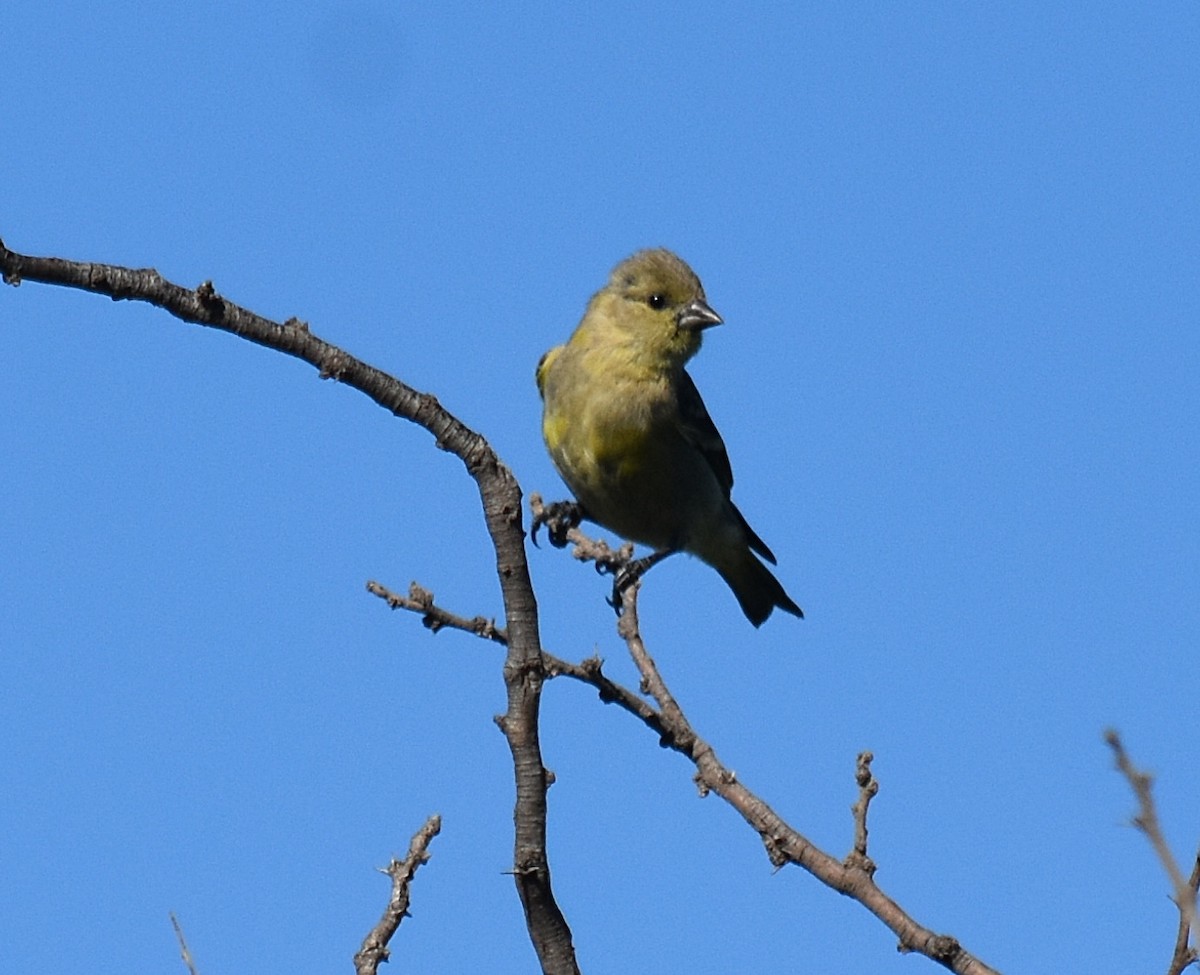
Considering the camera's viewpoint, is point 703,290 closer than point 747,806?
No

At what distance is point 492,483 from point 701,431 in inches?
209

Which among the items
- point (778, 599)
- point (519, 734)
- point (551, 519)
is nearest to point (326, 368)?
point (519, 734)

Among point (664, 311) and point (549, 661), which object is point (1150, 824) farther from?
point (664, 311)

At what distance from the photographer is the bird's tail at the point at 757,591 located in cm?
901

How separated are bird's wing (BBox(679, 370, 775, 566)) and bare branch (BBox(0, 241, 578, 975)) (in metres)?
5.13

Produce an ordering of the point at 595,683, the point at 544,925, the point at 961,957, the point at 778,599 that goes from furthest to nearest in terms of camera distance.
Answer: the point at 778,599 → the point at 595,683 → the point at 961,957 → the point at 544,925

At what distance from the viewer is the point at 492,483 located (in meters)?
2.90

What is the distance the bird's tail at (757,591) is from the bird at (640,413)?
2.23 ft

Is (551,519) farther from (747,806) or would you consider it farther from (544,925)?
(544,925)

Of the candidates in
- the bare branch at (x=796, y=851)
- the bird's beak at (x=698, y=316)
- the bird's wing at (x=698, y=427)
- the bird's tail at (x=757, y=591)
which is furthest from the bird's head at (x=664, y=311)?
the bare branch at (x=796, y=851)

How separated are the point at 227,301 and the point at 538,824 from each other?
99 cm

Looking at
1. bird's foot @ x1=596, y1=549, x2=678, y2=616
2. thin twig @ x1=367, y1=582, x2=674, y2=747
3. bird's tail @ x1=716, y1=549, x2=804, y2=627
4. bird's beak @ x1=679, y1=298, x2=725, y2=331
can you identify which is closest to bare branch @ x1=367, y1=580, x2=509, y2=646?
thin twig @ x1=367, y1=582, x2=674, y2=747

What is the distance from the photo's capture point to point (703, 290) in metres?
8.07

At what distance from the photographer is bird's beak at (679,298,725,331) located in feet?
25.8
